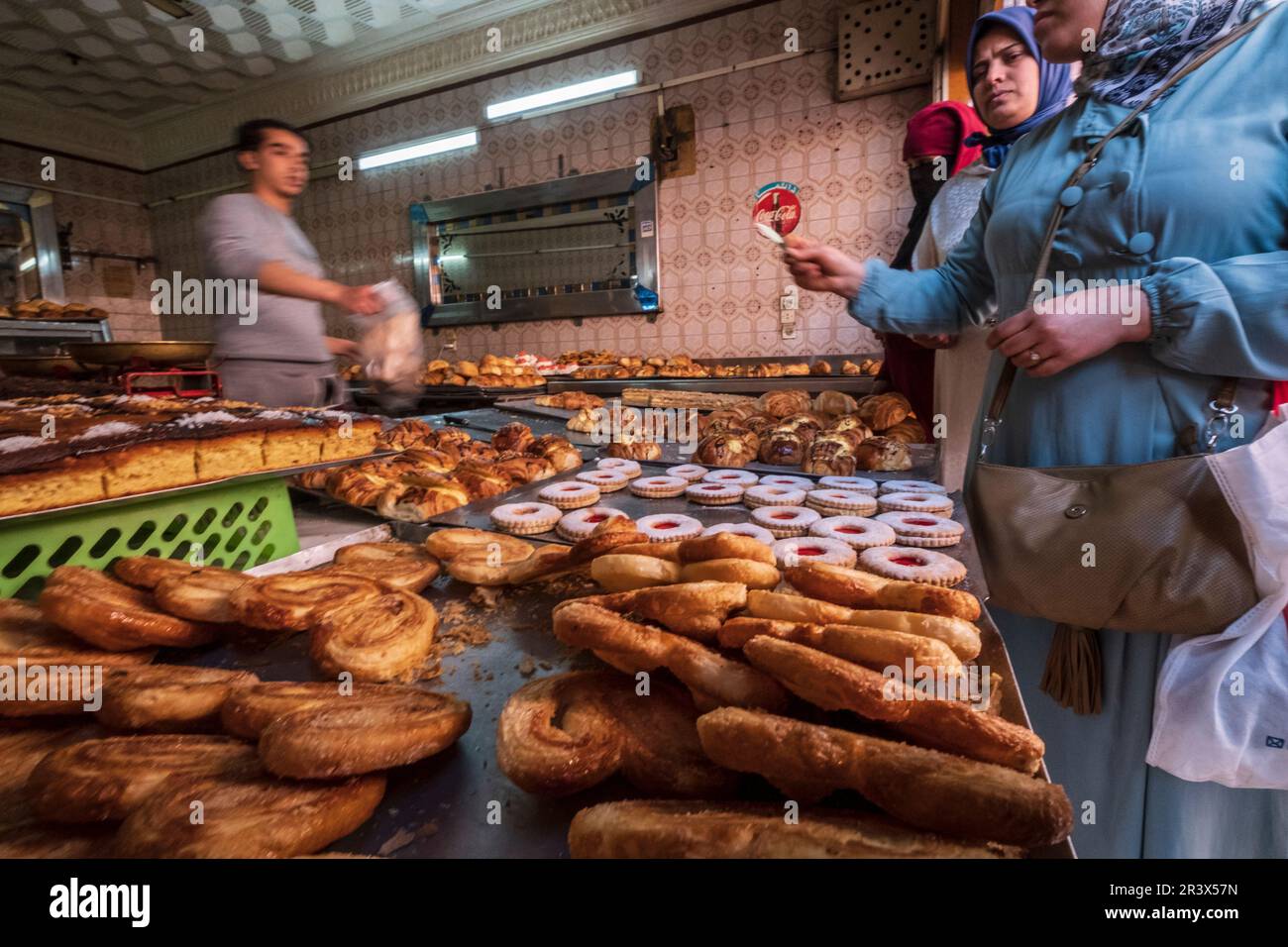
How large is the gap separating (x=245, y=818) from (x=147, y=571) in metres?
0.92

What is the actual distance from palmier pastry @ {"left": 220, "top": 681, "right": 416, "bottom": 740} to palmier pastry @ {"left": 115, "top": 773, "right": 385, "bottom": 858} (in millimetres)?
101

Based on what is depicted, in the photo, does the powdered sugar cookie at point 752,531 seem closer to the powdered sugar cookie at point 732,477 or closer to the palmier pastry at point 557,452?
the powdered sugar cookie at point 732,477

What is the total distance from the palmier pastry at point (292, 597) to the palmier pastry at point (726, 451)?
2.12 metres

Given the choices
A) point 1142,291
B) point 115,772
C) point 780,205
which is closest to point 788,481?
point 1142,291

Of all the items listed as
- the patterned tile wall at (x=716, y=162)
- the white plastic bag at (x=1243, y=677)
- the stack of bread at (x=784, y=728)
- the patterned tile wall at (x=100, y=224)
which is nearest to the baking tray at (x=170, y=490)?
the stack of bread at (x=784, y=728)

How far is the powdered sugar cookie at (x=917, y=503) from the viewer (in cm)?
231

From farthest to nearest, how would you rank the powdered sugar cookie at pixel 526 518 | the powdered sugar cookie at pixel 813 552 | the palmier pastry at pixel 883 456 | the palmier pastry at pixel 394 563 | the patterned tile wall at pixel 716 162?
the patterned tile wall at pixel 716 162 < the palmier pastry at pixel 883 456 < the powdered sugar cookie at pixel 526 518 < the powdered sugar cookie at pixel 813 552 < the palmier pastry at pixel 394 563

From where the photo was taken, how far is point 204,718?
0.99m

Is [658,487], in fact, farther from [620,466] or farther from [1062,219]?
[1062,219]

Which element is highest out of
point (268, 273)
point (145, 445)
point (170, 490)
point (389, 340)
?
point (268, 273)

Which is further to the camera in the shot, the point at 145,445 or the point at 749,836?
the point at 145,445

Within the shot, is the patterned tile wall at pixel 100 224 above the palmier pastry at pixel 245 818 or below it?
above

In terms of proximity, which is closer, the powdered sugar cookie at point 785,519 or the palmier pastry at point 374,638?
the palmier pastry at point 374,638

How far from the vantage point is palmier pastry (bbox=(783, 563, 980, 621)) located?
1120 millimetres
